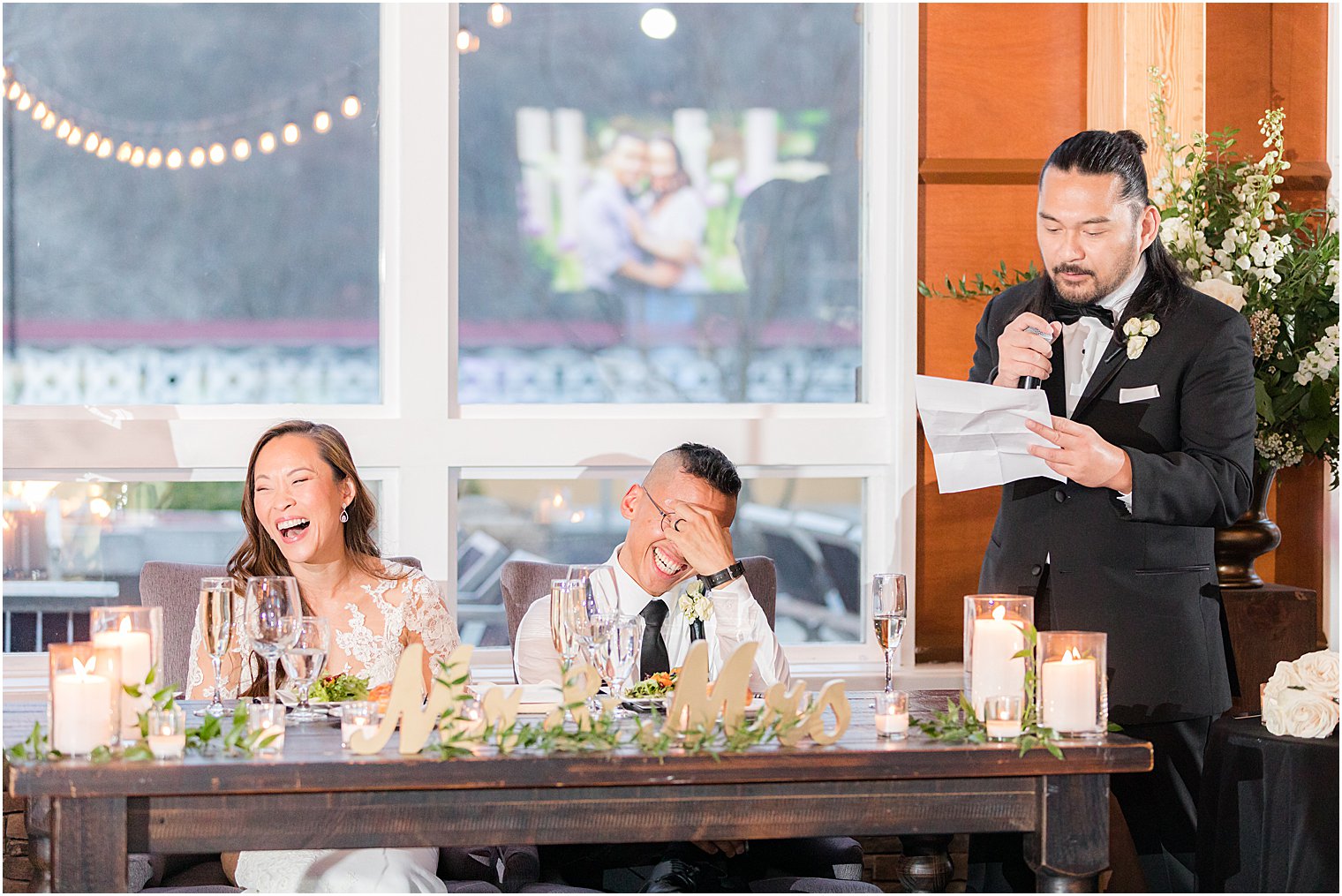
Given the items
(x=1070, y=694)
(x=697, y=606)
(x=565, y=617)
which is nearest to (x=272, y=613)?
(x=565, y=617)

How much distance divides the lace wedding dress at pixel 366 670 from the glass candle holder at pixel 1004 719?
849 millimetres

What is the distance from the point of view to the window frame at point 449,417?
3572 mm

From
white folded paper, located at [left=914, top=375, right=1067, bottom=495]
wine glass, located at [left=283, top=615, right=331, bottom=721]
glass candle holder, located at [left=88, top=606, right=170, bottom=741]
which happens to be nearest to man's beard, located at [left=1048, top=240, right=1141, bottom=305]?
white folded paper, located at [left=914, top=375, right=1067, bottom=495]

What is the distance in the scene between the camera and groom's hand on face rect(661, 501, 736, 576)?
2.60 metres

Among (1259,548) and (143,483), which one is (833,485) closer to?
(1259,548)

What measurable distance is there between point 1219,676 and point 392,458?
207cm

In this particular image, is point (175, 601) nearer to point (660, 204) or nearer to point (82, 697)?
point (82, 697)

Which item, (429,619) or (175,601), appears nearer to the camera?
(429,619)

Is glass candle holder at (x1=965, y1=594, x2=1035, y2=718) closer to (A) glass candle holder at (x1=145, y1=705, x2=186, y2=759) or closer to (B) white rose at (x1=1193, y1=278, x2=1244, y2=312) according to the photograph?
(A) glass candle holder at (x1=145, y1=705, x2=186, y2=759)

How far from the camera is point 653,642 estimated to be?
271 centimetres

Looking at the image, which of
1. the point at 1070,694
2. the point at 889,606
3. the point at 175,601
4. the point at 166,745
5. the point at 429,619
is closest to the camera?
the point at 166,745

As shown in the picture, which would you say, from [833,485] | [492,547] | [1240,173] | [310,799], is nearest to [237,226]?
[492,547]

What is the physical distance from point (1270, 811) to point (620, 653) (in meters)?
1.19

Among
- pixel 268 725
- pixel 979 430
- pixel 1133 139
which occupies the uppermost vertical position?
pixel 1133 139
